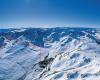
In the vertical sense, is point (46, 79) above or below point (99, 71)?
below

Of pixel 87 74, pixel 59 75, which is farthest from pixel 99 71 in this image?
pixel 59 75

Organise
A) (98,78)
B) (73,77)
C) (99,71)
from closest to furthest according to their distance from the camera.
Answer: (98,78) < (99,71) < (73,77)

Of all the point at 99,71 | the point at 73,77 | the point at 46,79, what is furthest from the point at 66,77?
the point at 99,71

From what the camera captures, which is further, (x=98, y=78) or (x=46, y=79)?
(x=46, y=79)

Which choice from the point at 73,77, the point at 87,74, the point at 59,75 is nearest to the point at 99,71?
the point at 87,74

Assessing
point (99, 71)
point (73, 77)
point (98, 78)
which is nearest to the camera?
point (98, 78)

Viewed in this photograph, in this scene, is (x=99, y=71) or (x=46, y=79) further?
(x=46, y=79)

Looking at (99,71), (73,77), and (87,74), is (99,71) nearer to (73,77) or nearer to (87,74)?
(87,74)

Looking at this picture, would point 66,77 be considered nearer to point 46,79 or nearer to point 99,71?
point 46,79
